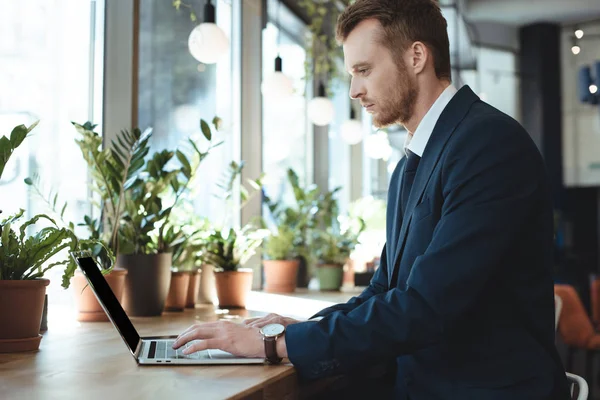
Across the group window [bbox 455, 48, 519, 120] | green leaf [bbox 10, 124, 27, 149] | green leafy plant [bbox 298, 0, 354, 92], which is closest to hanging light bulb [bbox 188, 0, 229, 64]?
green leaf [bbox 10, 124, 27, 149]

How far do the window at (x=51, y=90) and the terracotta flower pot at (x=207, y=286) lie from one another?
0.54 metres

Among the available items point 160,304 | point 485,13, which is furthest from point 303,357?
point 485,13

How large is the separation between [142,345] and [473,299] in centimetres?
83

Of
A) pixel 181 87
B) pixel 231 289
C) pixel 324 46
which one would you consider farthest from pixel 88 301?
pixel 324 46

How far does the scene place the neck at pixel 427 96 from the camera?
1.80m

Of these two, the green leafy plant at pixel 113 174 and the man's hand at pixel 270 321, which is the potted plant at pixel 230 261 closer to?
the green leafy plant at pixel 113 174

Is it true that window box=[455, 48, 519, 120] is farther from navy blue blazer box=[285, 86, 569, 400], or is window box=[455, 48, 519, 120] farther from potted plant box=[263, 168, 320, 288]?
navy blue blazer box=[285, 86, 569, 400]

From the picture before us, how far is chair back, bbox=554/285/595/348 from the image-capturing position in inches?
203

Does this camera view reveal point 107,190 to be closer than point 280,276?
Yes

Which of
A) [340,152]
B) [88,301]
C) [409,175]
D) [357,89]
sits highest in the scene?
[340,152]

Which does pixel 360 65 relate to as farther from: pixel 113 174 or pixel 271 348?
pixel 113 174

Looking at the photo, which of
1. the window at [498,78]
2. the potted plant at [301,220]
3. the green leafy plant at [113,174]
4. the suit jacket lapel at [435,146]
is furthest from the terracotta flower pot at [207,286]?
the window at [498,78]

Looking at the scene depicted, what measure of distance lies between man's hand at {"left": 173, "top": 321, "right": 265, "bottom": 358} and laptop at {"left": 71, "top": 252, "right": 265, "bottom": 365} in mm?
26

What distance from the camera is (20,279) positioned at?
174 cm
